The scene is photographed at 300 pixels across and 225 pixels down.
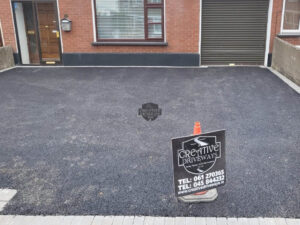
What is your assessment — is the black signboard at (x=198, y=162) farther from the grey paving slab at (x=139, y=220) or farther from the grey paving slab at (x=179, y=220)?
the grey paving slab at (x=139, y=220)

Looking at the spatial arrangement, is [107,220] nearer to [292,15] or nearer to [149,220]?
[149,220]

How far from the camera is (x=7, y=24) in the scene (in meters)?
13.0

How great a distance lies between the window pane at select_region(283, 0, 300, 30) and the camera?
12.0m

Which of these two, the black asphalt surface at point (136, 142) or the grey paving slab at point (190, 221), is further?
the black asphalt surface at point (136, 142)

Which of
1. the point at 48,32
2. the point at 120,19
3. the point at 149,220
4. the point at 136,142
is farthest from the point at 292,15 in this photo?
the point at 149,220

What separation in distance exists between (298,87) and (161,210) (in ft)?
23.3

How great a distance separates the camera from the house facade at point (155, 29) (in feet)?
40.0

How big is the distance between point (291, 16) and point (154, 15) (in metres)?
5.32

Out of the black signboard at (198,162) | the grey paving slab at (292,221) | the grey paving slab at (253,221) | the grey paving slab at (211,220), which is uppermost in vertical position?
the black signboard at (198,162)

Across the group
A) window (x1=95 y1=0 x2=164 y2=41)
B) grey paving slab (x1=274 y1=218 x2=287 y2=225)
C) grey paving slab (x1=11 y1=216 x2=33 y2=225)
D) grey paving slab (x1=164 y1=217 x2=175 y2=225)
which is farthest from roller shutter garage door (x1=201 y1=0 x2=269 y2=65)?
grey paving slab (x1=11 y1=216 x2=33 y2=225)

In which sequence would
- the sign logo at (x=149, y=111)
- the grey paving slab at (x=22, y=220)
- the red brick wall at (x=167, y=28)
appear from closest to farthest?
the grey paving slab at (x=22, y=220) → the sign logo at (x=149, y=111) → the red brick wall at (x=167, y=28)

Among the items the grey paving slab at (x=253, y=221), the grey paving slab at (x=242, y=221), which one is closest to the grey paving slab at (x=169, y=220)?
the grey paving slab at (x=242, y=221)

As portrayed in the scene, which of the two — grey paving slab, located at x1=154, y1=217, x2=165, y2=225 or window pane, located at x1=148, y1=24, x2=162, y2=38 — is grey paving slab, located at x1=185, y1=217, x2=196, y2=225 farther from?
window pane, located at x1=148, y1=24, x2=162, y2=38

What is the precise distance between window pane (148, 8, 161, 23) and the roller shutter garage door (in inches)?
70.1
